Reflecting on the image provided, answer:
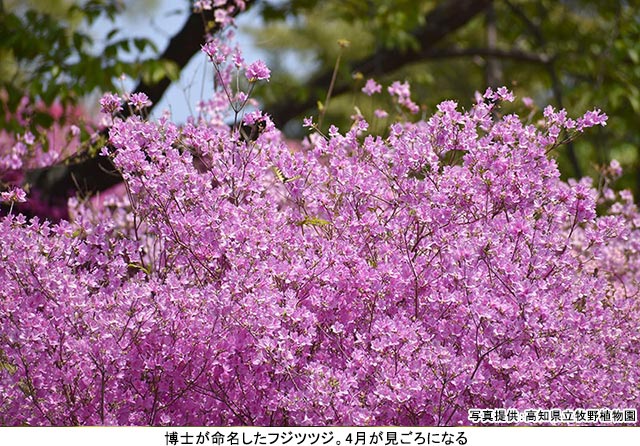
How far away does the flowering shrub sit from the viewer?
2834 millimetres

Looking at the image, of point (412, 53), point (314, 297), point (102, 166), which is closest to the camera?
point (314, 297)

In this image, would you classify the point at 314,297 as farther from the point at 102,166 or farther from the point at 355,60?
the point at 355,60

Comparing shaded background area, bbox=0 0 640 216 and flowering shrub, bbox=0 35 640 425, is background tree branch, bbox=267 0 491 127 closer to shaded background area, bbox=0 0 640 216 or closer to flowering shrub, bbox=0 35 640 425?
shaded background area, bbox=0 0 640 216

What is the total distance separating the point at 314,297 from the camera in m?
2.97

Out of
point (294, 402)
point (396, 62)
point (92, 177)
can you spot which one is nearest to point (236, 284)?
point (294, 402)

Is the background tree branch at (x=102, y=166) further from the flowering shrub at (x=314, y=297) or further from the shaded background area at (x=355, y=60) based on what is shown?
the flowering shrub at (x=314, y=297)

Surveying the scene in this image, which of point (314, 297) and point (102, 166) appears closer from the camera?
point (314, 297)

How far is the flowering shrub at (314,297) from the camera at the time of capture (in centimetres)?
283

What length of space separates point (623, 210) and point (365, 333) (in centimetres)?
249

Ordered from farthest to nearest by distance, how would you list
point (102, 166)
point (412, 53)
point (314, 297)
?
point (412, 53)
point (102, 166)
point (314, 297)

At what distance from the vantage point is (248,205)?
315 cm

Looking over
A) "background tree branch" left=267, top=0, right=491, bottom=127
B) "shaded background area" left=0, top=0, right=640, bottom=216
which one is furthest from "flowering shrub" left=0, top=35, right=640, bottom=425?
"background tree branch" left=267, top=0, right=491, bottom=127

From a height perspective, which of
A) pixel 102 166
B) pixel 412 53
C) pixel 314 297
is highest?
pixel 412 53

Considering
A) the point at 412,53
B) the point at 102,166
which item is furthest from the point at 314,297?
the point at 412,53
